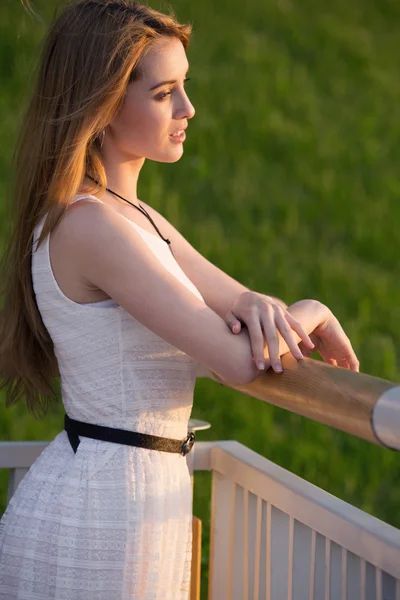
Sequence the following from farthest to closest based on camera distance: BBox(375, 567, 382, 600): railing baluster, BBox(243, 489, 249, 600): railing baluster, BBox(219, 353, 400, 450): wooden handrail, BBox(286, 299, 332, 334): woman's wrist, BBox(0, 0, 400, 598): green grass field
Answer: BBox(0, 0, 400, 598): green grass field, BBox(243, 489, 249, 600): railing baluster, BBox(286, 299, 332, 334): woman's wrist, BBox(375, 567, 382, 600): railing baluster, BBox(219, 353, 400, 450): wooden handrail

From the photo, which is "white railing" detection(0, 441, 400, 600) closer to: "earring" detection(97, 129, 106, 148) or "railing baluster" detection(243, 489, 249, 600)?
"railing baluster" detection(243, 489, 249, 600)

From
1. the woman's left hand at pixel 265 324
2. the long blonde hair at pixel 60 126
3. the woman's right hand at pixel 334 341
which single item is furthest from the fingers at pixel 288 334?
the long blonde hair at pixel 60 126

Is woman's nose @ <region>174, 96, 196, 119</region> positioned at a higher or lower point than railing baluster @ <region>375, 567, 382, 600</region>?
higher

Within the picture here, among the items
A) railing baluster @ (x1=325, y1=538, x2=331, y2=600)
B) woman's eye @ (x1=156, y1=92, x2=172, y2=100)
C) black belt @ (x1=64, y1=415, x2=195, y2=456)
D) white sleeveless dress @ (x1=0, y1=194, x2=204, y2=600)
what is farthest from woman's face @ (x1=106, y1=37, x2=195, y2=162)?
railing baluster @ (x1=325, y1=538, x2=331, y2=600)

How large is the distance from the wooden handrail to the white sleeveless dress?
24 centimetres

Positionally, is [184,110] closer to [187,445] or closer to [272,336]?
[272,336]

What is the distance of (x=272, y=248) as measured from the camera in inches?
211

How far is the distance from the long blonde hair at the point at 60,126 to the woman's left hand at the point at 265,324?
0.35 m

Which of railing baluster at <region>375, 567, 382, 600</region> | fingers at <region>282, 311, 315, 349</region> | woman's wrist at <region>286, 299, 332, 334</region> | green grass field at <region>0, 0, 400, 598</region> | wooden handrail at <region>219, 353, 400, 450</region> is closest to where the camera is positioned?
wooden handrail at <region>219, 353, 400, 450</region>

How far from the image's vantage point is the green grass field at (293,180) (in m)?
4.53

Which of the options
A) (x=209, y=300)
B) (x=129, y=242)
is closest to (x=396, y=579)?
(x=129, y=242)

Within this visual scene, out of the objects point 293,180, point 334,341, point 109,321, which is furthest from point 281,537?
point 293,180

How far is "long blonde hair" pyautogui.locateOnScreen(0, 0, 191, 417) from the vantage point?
1682mm

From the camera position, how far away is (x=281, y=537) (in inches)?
69.8
